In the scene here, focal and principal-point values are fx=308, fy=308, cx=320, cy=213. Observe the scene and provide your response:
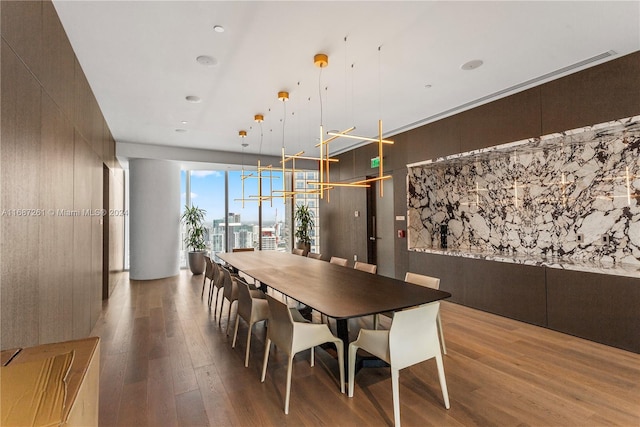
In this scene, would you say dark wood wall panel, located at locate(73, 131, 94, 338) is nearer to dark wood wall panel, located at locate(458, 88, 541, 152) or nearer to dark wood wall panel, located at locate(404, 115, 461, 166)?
dark wood wall panel, located at locate(404, 115, 461, 166)

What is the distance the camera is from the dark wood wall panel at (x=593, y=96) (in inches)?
125

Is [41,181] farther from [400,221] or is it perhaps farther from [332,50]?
[400,221]

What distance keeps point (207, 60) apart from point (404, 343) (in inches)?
132

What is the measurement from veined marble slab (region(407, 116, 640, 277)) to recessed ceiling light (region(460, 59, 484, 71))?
1.30 metres

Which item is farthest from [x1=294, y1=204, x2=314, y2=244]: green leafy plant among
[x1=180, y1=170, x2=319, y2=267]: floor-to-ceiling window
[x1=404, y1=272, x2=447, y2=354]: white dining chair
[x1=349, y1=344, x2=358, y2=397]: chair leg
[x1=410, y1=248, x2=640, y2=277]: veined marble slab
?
[x1=349, y1=344, x2=358, y2=397]: chair leg

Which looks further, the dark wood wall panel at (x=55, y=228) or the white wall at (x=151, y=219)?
the white wall at (x=151, y=219)

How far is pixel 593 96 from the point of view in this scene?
3.45 metres

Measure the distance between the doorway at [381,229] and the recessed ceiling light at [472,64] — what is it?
2.97 meters

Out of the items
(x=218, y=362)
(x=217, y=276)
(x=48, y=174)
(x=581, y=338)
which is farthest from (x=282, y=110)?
(x=581, y=338)

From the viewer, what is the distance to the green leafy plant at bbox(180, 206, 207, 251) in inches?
322

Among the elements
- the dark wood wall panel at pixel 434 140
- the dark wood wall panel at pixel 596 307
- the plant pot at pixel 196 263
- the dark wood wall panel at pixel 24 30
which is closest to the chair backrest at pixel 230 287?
the dark wood wall panel at pixel 24 30

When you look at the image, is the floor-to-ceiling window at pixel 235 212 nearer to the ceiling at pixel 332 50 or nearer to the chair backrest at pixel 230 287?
the ceiling at pixel 332 50

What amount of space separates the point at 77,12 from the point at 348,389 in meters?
3.81

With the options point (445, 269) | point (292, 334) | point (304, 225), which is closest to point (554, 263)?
point (445, 269)
